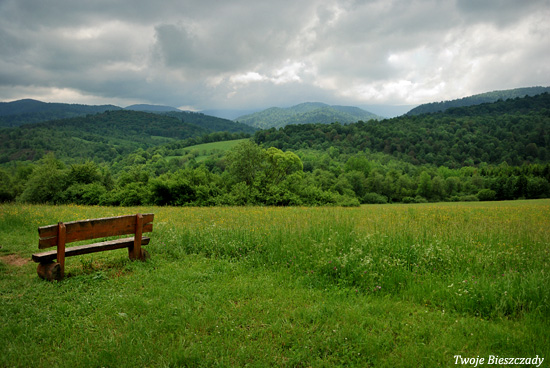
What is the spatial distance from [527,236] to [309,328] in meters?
7.60

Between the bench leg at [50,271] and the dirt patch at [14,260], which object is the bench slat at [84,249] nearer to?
the bench leg at [50,271]

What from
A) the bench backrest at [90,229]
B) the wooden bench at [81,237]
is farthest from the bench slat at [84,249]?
the bench backrest at [90,229]

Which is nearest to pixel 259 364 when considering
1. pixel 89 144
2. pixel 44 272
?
pixel 44 272

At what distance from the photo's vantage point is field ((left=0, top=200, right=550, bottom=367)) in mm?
3838

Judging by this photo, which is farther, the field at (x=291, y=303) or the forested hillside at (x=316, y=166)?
the forested hillside at (x=316, y=166)

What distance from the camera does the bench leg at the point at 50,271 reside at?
6090 mm

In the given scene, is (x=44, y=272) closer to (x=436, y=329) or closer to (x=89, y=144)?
(x=436, y=329)

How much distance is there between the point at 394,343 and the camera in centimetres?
402

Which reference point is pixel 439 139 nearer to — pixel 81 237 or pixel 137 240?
pixel 137 240

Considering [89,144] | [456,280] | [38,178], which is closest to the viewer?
[456,280]

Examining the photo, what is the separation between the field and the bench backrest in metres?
0.88

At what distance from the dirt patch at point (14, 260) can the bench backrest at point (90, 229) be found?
8.13 feet

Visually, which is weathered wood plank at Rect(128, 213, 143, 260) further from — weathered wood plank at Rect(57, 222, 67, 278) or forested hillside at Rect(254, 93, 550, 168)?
forested hillside at Rect(254, 93, 550, 168)

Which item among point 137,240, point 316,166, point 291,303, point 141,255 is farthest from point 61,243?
point 316,166
